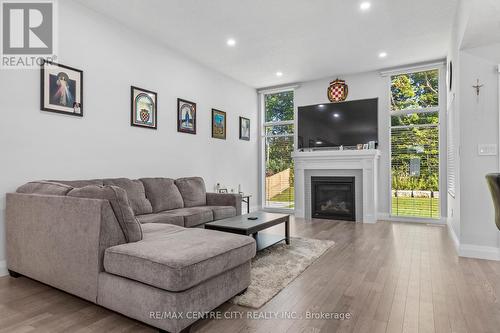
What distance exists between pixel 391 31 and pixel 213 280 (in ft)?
13.3

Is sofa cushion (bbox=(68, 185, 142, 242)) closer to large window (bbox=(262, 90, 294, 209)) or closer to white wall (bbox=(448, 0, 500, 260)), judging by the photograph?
white wall (bbox=(448, 0, 500, 260))

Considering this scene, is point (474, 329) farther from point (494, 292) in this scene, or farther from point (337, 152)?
point (337, 152)

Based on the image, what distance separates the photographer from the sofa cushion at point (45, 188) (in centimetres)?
228

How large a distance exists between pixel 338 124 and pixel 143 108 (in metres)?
3.71

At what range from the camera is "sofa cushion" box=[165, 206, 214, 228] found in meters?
3.56

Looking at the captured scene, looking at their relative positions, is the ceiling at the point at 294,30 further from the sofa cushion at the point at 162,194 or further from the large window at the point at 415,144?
the sofa cushion at the point at 162,194

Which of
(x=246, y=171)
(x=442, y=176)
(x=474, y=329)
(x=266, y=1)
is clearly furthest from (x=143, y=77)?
(x=442, y=176)

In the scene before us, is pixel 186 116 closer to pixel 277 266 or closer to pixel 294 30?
pixel 294 30

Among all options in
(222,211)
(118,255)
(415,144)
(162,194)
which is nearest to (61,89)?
(162,194)

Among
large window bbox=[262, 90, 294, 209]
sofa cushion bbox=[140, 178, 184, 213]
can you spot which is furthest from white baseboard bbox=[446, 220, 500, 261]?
large window bbox=[262, 90, 294, 209]

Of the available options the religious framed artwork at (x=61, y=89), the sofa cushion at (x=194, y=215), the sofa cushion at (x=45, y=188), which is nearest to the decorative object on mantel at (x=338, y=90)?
the sofa cushion at (x=194, y=215)

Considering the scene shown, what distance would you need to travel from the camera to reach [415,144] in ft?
17.8

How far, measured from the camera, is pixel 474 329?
1.77 metres

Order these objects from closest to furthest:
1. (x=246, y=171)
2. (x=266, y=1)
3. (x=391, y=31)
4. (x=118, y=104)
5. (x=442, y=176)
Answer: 1. (x=266, y=1)
2. (x=118, y=104)
3. (x=391, y=31)
4. (x=442, y=176)
5. (x=246, y=171)
